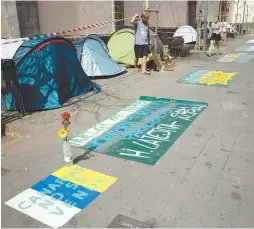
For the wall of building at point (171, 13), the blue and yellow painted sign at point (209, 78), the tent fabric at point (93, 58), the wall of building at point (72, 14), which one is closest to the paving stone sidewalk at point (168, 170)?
the blue and yellow painted sign at point (209, 78)

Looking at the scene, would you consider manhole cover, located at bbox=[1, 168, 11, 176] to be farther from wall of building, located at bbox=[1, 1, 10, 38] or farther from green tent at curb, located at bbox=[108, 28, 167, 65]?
wall of building, located at bbox=[1, 1, 10, 38]

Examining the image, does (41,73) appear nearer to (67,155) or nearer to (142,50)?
(67,155)

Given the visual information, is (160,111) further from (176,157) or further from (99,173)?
(99,173)

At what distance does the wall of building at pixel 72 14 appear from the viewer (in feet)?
48.0

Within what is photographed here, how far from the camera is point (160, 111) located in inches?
231

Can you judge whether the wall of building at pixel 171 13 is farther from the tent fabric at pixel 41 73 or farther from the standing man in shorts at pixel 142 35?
the tent fabric at pixel 41 73

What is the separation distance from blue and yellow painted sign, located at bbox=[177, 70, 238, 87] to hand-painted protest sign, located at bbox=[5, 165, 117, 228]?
17.4 ft

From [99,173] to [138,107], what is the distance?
270 centimetres

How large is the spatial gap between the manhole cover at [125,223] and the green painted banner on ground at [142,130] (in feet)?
3.81

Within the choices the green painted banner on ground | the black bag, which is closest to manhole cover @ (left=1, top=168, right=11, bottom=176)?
the green painted banner on ground

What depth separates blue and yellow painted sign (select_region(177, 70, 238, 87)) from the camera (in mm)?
7992

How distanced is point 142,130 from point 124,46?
246 inches

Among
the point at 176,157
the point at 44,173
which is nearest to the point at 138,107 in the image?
the point at 176,157

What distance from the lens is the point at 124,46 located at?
34.6 ft
